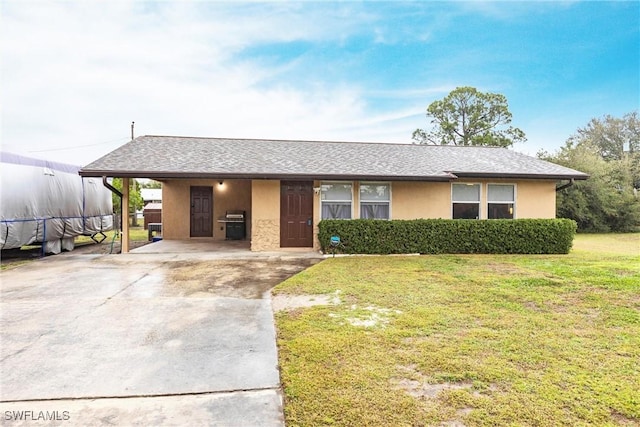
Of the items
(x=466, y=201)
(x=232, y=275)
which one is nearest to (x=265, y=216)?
(x=232, y=275)

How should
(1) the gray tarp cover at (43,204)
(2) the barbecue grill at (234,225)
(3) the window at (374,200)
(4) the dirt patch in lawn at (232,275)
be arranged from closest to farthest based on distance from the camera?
(4) the dirt patch in lawn at (232,275) → (1) the gray tarp cover at (43,204) → (3) the window at (374,200) → (2) the barbecue grill at (234,225)

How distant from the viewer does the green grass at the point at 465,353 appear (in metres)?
2.43

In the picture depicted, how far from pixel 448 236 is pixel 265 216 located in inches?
222

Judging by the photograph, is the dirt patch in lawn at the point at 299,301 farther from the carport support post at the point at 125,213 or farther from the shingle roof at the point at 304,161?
the carport support post at the point at 125,213

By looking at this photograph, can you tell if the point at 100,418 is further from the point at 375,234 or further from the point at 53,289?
the point at 375,234

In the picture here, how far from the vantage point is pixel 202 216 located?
46.3 ft

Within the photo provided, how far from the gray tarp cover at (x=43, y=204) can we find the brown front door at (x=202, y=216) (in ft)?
11.9

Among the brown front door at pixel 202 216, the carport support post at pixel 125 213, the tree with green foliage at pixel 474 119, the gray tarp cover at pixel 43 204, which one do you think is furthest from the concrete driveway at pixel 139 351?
the tree with green foliage at pixel 474 119

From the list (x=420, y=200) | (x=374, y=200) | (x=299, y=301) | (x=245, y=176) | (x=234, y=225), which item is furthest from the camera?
(x=234, y=225)

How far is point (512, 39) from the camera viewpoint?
18.0m

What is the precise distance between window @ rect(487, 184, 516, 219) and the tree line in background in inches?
385

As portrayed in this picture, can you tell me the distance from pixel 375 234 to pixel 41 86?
18.2 meters

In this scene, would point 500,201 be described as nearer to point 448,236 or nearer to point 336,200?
point 448,236

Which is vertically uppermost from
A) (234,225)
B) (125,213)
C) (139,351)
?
(125,213)
